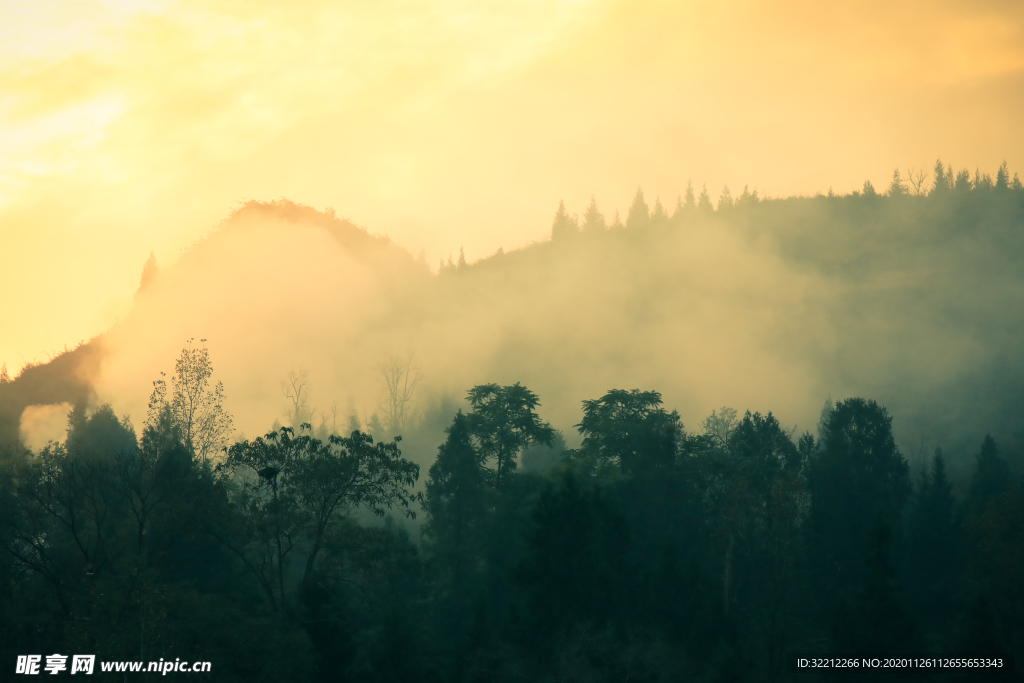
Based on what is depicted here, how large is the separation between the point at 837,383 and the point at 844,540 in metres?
84.4

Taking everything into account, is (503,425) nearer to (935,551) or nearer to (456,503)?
(456,503)

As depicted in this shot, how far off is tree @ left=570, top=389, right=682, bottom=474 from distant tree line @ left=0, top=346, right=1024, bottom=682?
28cm

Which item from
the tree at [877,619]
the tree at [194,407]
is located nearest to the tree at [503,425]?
the tree at [194,407]

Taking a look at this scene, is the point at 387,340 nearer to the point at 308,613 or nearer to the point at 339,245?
the point at 339,245

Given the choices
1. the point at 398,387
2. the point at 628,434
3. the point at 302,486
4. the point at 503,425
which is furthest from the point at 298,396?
the point at 302,486

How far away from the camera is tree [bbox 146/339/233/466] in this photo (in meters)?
66.1

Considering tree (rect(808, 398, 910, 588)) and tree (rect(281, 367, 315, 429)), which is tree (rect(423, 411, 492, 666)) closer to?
tree (rect(808, 398, 910, 588))

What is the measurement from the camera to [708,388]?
14012cm

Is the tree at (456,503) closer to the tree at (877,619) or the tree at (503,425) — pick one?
the tree at (503,425)

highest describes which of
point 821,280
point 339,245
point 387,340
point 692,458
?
point 339,245

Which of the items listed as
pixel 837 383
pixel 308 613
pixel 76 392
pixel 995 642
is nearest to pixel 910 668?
pixel 995 642

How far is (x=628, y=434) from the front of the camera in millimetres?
65000

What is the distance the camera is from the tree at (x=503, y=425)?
68438 mm

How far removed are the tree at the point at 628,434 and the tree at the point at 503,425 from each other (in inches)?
→ 196
